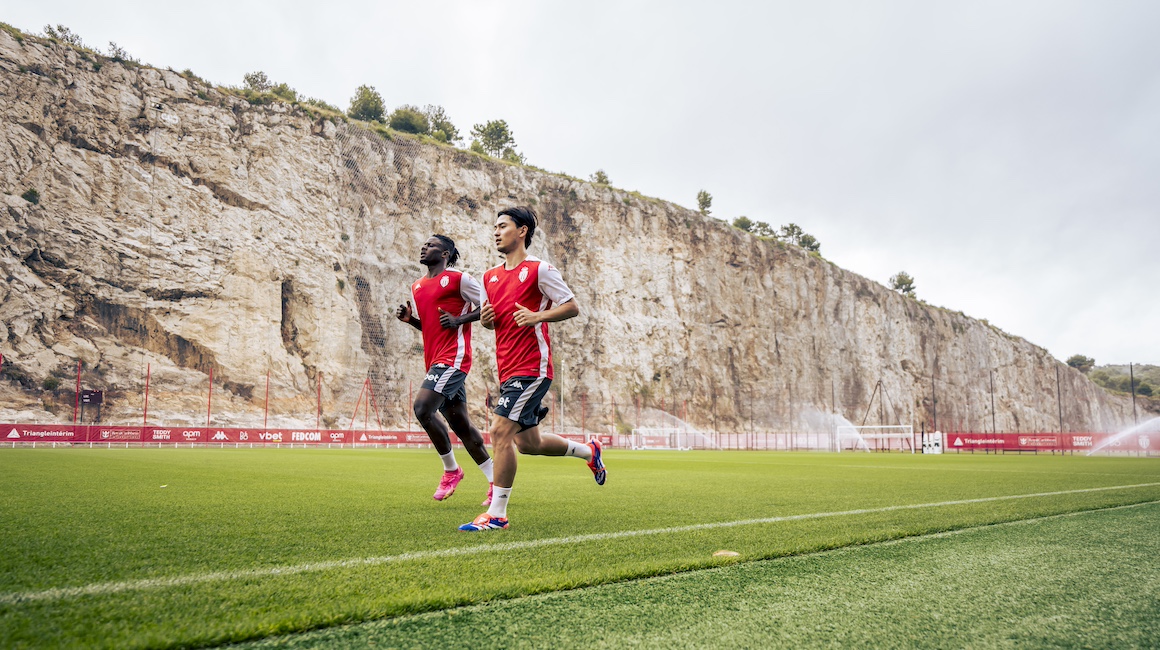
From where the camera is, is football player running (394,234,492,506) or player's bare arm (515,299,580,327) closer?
player's bare arm (515,299,580,327)

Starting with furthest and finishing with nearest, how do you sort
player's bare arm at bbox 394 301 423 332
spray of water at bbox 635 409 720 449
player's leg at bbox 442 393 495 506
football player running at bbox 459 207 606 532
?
1. spray of water at bbox 635 409 720 449
2. player's bare arm at bbox 394 301 423 332
3. player's leg at bbox 442 393 495 506
4. football player running at bbox 459 207 606 532

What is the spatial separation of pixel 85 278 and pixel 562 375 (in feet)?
88.6

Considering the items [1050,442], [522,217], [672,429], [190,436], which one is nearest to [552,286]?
[522,217]

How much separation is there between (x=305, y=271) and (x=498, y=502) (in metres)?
38.7

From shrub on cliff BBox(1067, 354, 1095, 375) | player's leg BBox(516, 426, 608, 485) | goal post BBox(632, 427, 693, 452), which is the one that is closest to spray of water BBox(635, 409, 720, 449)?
goal post BBox(632, 427, 693, 452)

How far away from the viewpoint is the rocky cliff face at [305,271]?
111ft

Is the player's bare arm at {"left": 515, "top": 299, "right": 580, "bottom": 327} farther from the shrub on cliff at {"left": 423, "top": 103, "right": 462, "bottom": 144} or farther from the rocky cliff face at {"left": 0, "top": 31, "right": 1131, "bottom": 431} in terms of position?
the shrub on cliff at {"left": 423, "top": 103, "right": 462, "bottom": 144}

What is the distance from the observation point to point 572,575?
8.45 feet

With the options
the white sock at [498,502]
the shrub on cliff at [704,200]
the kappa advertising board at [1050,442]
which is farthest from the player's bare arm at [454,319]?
the shrub on cliff at [704,200]

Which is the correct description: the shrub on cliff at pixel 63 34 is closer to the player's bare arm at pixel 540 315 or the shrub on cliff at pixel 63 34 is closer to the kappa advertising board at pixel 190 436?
the kappa advertising board at pixel 190 436

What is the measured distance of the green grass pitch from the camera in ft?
6.32

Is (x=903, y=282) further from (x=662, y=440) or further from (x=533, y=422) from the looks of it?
(x=533, y=422)

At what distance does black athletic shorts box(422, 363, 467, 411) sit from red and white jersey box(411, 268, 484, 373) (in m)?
0.05

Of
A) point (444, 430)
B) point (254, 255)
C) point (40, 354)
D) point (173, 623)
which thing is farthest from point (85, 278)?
point (173, 623)
